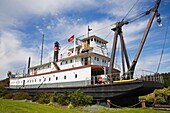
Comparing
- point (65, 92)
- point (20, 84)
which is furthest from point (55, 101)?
point (20, 84)

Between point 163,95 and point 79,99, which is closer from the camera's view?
point 79,99

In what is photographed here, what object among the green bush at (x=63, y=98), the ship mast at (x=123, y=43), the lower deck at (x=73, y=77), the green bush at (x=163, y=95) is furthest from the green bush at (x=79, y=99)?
the green bush at (x=163, y=95)

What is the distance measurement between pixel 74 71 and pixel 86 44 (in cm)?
474

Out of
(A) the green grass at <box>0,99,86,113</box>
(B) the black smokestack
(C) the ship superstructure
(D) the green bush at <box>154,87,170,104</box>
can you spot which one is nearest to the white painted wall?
(C) the ship superstructure

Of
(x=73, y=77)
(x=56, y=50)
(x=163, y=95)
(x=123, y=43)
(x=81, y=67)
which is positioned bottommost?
(x=163, y=95)

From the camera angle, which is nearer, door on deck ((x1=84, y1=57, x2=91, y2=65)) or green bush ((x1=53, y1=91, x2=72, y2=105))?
green bush ((x1=53, y1=91, x2=72, y2=105))

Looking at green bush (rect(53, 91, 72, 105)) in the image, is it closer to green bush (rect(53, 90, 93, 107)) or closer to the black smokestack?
green bush (rect(53, 90, 93, 107))

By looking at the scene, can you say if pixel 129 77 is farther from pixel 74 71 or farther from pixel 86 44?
pixel 86 44

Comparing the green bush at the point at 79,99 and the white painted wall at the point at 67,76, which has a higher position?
the white painted wall at the point at 67,76

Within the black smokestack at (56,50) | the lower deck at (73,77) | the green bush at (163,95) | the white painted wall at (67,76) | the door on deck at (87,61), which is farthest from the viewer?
the black smokestack at (56,50)

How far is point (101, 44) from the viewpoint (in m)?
22.5

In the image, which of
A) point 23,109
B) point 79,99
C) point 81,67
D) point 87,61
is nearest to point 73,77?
point 81,67

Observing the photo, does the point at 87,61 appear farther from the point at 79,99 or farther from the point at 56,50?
the point at 56,50

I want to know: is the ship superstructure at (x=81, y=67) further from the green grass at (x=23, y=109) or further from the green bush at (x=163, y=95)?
the green grass at (x=23, y=109)
